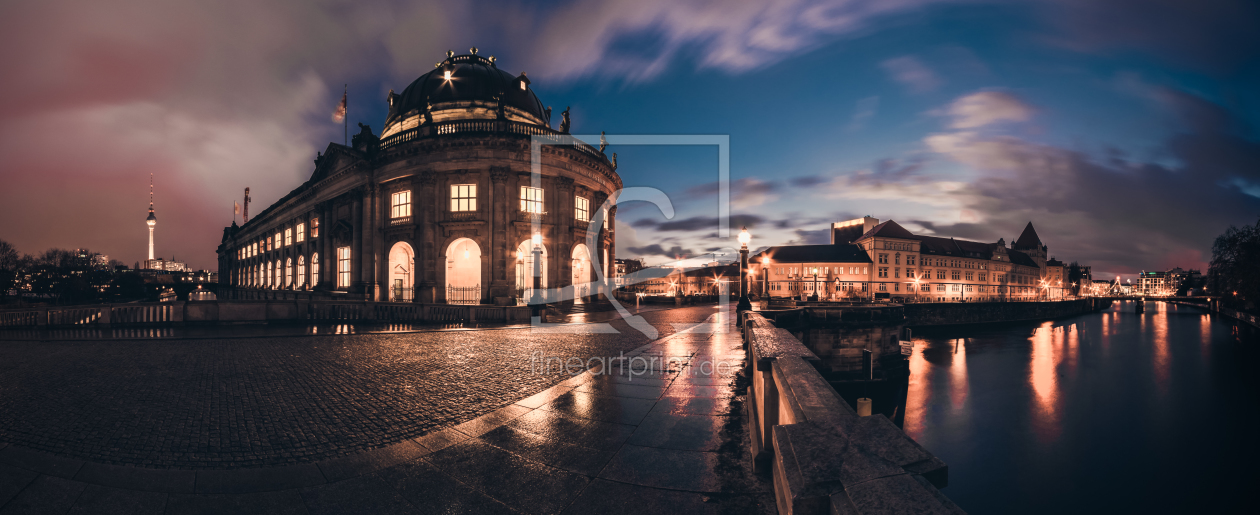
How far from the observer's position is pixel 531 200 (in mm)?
32281

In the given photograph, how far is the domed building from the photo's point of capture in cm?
3105

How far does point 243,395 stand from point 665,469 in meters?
7.00

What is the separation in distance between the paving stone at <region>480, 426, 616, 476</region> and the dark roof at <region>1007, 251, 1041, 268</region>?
132 m

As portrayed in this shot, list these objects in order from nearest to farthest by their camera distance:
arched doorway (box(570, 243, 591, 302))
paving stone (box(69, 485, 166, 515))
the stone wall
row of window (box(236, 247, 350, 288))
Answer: paving stone (box(69, 485, 166, 515)) < arched doorway (box(570, 243, 591, 302)) < row of window (box(236, 247, 350, 288)) < the stone wall

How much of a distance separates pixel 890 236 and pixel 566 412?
90276mm

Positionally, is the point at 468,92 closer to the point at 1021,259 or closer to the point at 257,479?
the point at 257,479

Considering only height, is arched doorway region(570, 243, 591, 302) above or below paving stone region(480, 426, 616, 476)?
above

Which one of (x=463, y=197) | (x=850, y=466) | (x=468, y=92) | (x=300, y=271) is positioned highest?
(x=468, y=92)

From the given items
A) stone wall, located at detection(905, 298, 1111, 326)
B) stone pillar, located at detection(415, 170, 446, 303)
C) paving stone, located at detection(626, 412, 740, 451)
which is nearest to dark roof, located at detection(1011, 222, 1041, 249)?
stone wall, located at detection(905, 298, 1111, 326)

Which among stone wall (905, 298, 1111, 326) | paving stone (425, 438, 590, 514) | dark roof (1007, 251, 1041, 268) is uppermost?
dark roof (1007, 251, 1041, 268)

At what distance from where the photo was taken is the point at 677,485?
3936 mm

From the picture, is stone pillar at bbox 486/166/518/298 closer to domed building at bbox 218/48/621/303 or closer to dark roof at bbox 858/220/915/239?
domed building at bbox 218/48/621/303

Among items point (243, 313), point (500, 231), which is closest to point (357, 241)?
point (500, 231)

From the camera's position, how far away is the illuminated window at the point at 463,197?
31547mm
